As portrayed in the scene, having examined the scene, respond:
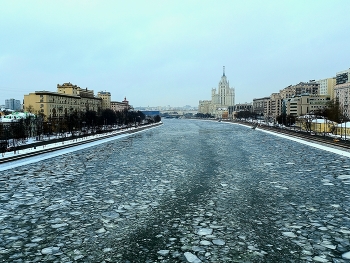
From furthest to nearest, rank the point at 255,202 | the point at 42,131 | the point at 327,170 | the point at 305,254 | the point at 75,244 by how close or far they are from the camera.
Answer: the point at 42,131, the point at 327,170, the point at 255,202, the point at 75,244, the point at 305,254

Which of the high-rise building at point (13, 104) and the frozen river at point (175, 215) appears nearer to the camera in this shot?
the frozen river at point (175, 215)

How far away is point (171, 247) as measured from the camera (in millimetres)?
7156

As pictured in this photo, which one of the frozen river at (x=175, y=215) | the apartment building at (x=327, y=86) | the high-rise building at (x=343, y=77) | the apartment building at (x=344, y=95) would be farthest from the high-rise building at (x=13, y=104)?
the frozen river at (x=175, y=215)

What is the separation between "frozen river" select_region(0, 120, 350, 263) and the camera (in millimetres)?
6906

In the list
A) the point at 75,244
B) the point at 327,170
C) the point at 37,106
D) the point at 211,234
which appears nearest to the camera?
the point at 75,244

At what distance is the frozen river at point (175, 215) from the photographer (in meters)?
6.91

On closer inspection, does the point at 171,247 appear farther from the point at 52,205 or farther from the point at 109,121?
the point at 109,121

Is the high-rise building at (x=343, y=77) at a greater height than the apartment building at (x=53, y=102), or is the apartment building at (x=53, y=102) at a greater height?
the high-rise building at (x=343, y=77)

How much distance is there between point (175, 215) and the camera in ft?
31.1

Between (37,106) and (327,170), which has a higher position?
(37,106)

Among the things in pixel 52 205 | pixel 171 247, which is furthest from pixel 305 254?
pixel 52 205

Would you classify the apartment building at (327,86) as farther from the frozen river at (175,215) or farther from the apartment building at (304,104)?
the frozen river at (175,215)

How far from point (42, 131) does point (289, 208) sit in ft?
137

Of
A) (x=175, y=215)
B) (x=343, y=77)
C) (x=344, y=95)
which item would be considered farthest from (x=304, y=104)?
(x=175, y=215)
